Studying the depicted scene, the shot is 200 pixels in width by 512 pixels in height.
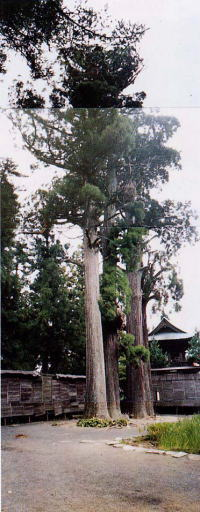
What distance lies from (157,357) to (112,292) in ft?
18.8

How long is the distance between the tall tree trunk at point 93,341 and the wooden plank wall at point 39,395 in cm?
171

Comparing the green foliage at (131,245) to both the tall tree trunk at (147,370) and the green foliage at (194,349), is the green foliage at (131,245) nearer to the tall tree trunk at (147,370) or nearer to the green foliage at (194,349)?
the tall tree trunk at (147,370)

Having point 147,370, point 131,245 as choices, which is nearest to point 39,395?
point 147,370

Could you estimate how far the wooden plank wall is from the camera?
843 centimetres

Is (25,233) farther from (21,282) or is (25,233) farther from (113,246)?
(113,246)

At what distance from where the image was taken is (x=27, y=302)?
20.9 feet

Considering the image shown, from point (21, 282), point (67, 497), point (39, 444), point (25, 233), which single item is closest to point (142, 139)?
point (25, 233)

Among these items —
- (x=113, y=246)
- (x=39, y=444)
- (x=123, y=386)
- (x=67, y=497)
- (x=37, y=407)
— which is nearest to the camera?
(x=67, y=497)

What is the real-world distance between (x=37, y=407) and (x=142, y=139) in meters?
6.80

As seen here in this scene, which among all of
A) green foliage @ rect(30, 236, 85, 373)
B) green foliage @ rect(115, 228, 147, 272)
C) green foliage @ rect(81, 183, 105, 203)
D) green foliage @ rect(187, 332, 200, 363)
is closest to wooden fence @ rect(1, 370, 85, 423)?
green foliage @ rect(30, 236, 85, 373)

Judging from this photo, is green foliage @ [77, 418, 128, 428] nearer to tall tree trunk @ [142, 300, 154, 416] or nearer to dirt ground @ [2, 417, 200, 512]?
dirt ground @ [2, 417, 200, 512]

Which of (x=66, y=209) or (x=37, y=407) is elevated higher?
(x=66, y=209)

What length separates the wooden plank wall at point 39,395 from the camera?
27.7 ft

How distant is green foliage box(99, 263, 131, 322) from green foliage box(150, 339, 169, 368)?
482 cm
